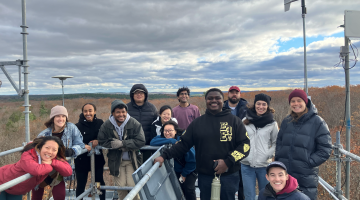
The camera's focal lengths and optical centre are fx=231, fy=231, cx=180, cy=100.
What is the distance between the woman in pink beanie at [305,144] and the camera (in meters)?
2.76

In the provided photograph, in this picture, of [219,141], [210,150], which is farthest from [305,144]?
[210,150]

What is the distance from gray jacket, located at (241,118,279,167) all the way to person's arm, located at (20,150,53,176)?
104 inches

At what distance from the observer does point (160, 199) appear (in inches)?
103

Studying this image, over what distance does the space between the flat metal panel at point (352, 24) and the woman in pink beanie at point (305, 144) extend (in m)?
2.05

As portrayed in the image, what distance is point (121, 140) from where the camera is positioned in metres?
3.58

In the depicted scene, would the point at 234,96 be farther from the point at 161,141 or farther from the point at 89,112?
the point at 89,112

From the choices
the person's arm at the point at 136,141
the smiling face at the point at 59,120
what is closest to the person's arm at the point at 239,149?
the person's arm at the point at 136,141

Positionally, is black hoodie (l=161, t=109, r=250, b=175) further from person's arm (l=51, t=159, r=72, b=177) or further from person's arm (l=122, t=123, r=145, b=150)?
person's arm (l=51, t=159, r=72, b=177)

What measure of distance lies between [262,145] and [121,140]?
212 centimetres

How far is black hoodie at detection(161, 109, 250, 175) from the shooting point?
8.92ft

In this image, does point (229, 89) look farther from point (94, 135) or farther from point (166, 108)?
point (94, 135)

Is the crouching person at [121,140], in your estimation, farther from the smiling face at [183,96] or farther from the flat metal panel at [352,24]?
the flat metal panel at [352,24]

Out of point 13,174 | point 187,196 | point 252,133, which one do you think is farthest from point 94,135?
point 252,133

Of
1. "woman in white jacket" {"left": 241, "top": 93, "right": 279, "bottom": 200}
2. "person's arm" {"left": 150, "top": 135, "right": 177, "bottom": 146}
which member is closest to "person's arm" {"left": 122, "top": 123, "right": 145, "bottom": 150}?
"person's arm" {"left": 150, "top": 135, "right": 177, "bottom": 146}
